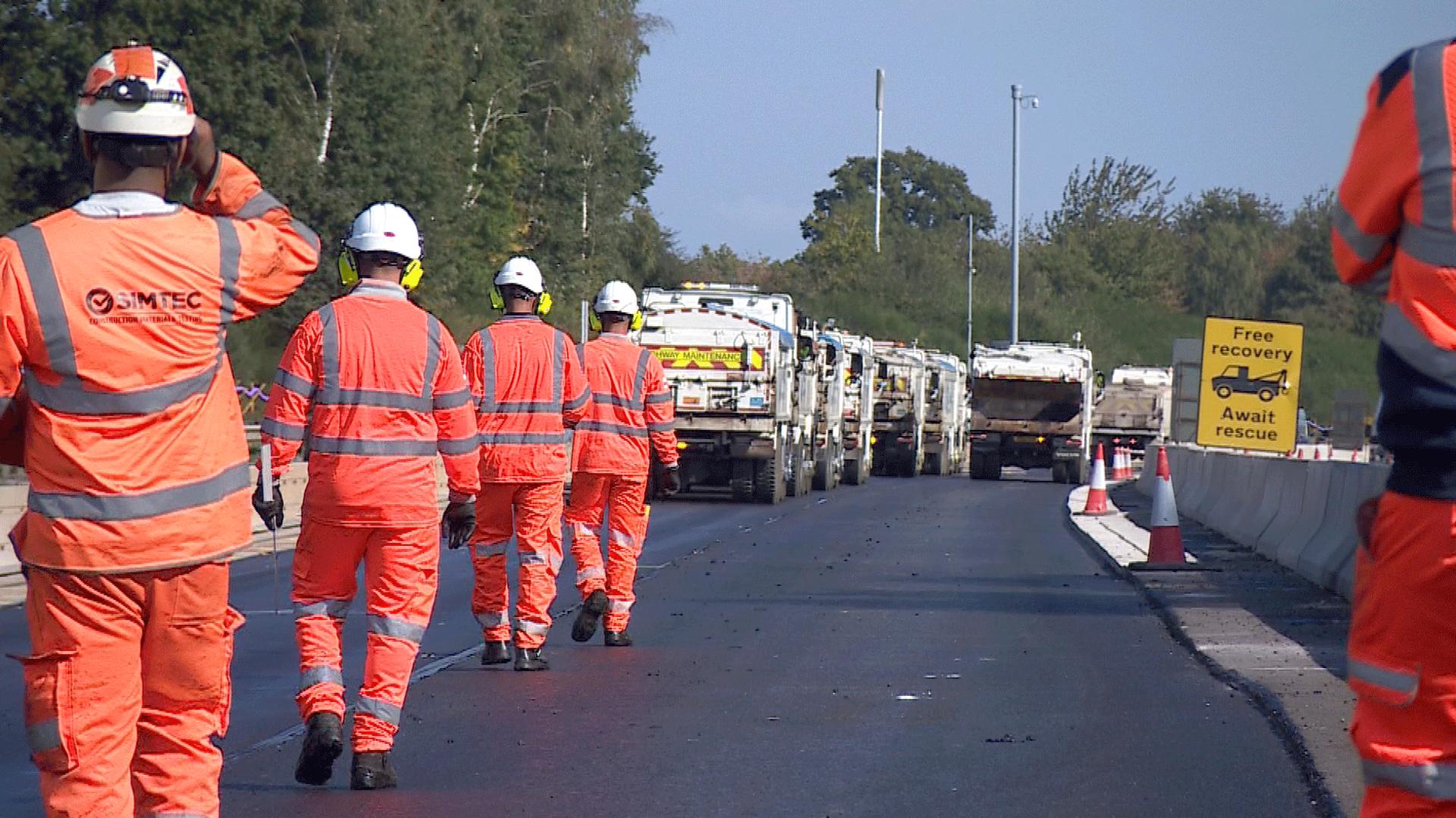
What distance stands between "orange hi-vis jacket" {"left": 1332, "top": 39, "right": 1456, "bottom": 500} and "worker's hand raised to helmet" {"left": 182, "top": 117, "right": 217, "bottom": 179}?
8.30 ft

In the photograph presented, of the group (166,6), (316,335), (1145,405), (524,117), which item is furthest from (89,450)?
(524,117)

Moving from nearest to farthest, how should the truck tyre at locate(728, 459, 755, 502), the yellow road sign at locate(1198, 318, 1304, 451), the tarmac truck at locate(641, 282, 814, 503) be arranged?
1. the yellow road sign at locate(1198, 318, 1304, 451)
2. the tarmac truck at locate(641, 282, 814, 503)
3. the truck tyre at locate(728, 459, 755, 502)

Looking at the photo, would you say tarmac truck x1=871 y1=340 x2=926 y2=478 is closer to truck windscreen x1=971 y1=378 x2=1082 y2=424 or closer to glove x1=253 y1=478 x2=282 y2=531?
truck windscreen x1=971 y1=378 x2=1082 y2=424

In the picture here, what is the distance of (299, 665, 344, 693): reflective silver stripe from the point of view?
300 inches

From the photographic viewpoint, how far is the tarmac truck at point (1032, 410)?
46781mm

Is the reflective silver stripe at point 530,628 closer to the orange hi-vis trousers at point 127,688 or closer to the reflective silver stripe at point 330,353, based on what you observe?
the reflective silver stripe at point 330,353

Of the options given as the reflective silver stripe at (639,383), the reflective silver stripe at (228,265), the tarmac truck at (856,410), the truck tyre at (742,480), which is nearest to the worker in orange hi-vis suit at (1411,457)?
the reflective silver stripe at (228,265)

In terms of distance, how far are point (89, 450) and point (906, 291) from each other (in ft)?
322

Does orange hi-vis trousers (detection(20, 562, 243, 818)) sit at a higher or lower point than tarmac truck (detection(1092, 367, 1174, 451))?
lower

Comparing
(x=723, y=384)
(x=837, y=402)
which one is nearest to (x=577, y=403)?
(x=723, y=384)

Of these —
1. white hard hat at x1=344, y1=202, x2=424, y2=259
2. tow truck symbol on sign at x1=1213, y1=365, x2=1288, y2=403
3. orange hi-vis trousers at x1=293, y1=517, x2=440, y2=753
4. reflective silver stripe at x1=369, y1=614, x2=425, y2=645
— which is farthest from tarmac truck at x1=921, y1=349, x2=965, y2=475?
reflective silver stripe at x1=369, y1=614, x2=425, y2=645

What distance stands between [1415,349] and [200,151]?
2.70m

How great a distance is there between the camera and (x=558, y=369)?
11180 mm

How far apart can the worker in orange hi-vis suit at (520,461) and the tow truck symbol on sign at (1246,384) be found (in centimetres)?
1192
